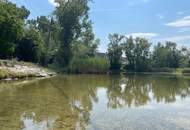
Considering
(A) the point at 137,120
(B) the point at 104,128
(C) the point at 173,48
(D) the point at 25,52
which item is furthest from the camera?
(C) the point at 173,48

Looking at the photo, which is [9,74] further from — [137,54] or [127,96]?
[137,54]

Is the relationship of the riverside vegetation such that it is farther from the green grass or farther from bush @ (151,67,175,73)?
bush @ (151,67,175,73)

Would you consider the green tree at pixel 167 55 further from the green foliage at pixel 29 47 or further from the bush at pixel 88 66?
the green foliage at pixel 29 47

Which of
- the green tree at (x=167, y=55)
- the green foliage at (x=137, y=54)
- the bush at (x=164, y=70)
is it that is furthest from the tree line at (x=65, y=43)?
the green tree at (x=167, y=55)

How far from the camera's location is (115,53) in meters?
73.2

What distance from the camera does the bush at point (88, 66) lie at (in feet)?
157

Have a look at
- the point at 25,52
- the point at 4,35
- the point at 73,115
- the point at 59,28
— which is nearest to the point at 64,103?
the point at 73,115

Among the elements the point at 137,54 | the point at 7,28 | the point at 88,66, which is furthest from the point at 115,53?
the point at 7,28

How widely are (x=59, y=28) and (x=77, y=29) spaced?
3080 millimetres

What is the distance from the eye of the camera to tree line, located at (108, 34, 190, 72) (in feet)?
241

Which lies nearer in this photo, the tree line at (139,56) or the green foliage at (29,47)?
the green foliage at (29,47)

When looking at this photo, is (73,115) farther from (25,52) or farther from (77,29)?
(77,29)

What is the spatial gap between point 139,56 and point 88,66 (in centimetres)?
3030

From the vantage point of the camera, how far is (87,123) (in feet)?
28.2
